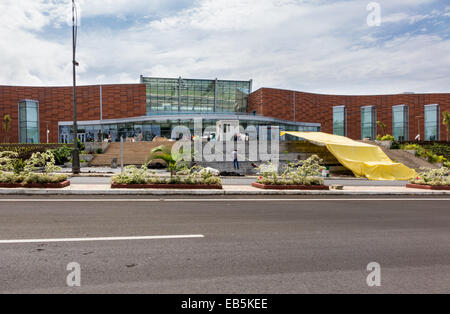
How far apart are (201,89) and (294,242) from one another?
5890 cm

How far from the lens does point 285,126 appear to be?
5566 cm

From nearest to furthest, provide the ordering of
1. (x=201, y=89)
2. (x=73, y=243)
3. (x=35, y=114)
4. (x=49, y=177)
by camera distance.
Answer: (x=73, y=243) → (x=49, y=177) → (x=35, y=114) → (x=201, y=89)

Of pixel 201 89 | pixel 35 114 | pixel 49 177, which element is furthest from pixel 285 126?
pixel 49 177

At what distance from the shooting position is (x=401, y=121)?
58.2 meters

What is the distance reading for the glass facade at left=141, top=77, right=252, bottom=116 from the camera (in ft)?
194

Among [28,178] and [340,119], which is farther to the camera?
[340,119]

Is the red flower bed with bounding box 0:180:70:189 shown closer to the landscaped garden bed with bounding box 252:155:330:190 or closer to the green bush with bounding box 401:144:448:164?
the landscaped garden bed with bounding box 252:155:330:190

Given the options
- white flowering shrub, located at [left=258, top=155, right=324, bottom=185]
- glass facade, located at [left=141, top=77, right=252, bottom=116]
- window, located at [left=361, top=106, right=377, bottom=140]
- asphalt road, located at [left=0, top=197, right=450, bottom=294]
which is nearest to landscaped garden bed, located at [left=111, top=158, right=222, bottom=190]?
white flowering shrub, located at [left=258, top=155, right=324, bottom=185]

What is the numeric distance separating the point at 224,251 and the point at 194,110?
59.7 metres

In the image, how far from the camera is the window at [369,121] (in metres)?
59.6

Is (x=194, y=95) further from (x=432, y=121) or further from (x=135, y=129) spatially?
(x=432, y=121)

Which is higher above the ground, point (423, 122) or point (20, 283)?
point (423, 122)

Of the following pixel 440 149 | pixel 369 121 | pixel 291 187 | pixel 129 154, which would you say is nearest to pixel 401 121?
pixel 369 121
